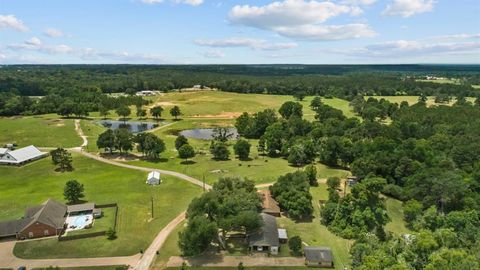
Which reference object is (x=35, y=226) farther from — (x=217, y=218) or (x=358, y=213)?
(x=358, y=213)

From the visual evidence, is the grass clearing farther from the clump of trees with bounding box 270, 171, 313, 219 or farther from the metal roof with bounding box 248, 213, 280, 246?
the metal roof with bounding box 248, 213, 280, 246

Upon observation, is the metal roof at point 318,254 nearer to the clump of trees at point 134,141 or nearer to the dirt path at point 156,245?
the dirt path at point 156,245

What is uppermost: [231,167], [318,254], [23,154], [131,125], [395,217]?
[23,154]

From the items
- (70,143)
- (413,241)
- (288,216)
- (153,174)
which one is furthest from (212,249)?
(70,143)

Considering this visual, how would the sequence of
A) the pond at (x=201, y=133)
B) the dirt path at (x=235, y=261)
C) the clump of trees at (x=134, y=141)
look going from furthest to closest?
the pond at (x=201, y=133), the clump of trees at (x=134, y=141), the dirt path at (x=235, y=261)

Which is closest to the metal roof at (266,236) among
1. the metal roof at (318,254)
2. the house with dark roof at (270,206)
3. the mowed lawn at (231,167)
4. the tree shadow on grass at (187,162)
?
the metal roof at (318,254)

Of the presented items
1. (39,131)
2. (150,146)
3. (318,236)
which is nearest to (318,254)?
(318,236)

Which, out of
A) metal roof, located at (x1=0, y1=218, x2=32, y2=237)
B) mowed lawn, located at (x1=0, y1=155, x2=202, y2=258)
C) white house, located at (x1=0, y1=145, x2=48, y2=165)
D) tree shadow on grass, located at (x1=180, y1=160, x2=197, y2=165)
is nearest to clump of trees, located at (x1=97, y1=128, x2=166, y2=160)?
tree shadow on grass, located at (x1=180, y1=160, x2=197, y2=165)
